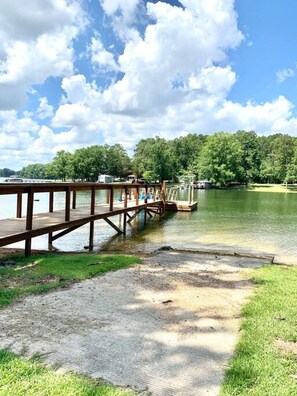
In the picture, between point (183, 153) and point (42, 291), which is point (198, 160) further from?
point (42, 291)

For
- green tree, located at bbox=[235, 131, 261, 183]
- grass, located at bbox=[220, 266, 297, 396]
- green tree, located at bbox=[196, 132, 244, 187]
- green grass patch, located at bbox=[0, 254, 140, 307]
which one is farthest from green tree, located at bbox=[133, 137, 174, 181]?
grass, located at bbox=[220, 266, 297, 396]

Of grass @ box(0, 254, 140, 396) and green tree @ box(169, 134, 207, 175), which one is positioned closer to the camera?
grass @ box(0, 254, 140, 396)

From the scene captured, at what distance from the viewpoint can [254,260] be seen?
848 centimetres

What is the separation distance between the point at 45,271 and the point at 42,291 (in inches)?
55.7

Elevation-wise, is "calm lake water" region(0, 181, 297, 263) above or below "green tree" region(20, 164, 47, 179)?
below

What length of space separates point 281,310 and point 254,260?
4.19 m

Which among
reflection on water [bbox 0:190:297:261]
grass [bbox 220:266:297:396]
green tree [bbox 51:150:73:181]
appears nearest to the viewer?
grass [bbox 220:266:297:396]

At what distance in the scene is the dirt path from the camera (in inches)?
109

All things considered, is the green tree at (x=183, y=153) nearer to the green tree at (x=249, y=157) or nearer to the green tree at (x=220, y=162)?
the green tree at (x=249, y=157)

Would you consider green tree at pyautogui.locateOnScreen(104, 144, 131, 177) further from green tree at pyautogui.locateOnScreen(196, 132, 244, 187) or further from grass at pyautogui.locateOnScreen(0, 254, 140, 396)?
grass at pyautogui.locateOnScreen(0, 254, 140, 396)

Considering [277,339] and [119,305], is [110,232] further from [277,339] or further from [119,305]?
[277,339]

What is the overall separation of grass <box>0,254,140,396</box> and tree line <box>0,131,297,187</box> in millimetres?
70739

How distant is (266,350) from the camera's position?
10.6 ft

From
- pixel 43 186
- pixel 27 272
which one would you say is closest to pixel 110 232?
pixel 43 186
